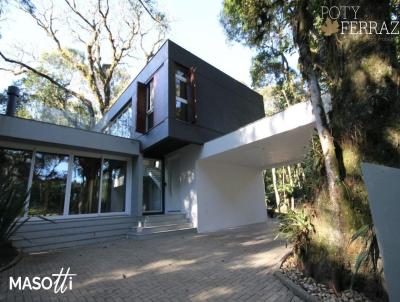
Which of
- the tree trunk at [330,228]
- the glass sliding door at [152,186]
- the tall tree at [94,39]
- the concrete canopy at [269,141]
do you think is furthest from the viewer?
the tall tree at [94,39]

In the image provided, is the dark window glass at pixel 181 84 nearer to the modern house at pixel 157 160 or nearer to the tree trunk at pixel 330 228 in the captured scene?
the modern house at pixel 157 160

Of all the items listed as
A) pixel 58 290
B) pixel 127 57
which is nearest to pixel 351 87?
pixel 58 290

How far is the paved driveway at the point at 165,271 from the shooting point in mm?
3070

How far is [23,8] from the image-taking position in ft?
26.8

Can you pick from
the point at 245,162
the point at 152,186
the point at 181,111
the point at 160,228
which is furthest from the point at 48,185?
the point at 245,162

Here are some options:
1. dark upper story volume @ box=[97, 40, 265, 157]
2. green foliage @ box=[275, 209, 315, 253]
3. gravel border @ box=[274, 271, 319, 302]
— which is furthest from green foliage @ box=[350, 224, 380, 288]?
dark upper story volume @ box=[97, 40, 265, 157]

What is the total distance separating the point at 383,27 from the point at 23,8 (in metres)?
10.4

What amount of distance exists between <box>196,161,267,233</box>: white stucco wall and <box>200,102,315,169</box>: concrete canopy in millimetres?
567

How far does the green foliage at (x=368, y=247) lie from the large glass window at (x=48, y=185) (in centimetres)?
757

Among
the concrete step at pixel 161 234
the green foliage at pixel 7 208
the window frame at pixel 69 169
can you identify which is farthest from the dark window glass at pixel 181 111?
the green foliage at pixel 7 208

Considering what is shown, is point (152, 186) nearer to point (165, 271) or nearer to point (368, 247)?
point (165, 271)

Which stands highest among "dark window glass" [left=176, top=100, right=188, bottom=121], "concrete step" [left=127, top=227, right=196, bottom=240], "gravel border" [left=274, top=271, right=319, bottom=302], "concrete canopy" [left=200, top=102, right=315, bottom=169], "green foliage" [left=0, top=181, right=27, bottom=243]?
"dark window glass" [left=176, top=100, right=188, bottom=121]

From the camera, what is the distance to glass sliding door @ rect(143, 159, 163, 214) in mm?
9312

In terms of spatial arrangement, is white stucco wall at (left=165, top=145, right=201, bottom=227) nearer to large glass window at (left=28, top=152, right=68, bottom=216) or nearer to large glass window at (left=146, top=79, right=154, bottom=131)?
large glass window at (left=146, top=79, right=154, bottom=131)
